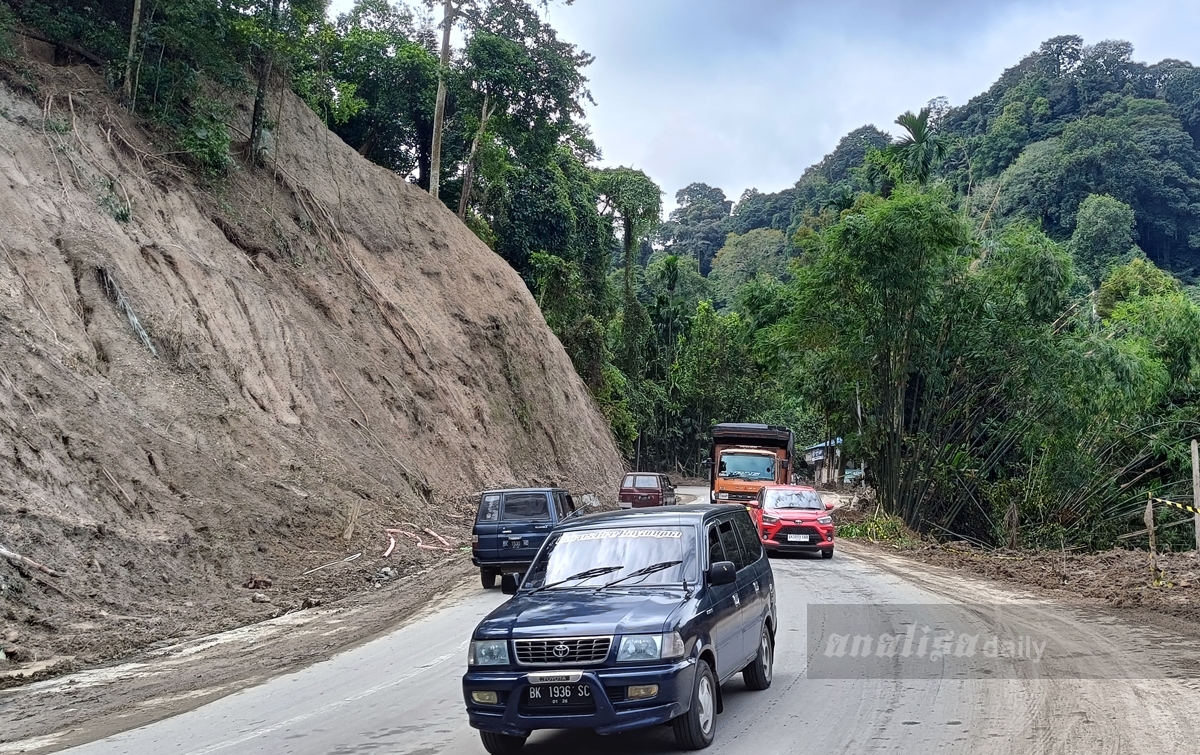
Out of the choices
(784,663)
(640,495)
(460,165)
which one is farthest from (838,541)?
(460,165)

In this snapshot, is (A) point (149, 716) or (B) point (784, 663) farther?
(B) point (784, 663)

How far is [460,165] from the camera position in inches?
1876

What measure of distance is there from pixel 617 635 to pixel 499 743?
127 cm

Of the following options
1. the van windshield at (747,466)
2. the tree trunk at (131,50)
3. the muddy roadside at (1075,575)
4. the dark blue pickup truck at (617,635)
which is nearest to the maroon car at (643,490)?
the van windshield at (747,466)

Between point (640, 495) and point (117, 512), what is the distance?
728 inches

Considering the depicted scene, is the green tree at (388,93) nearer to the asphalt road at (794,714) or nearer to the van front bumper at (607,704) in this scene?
the asphalt road at (794,714)

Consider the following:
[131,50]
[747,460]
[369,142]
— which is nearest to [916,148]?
[747,460]

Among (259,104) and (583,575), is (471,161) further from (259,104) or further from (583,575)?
(583,575)

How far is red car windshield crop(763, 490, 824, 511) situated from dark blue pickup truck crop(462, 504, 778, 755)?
13.9m

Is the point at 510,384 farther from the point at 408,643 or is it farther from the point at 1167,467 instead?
the point at 408,643

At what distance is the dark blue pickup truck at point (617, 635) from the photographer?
659cm

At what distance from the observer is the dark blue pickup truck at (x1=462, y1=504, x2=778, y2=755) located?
659 cm

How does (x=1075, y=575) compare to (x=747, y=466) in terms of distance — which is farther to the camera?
(x=747, y=466)

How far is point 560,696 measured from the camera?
6621mm
